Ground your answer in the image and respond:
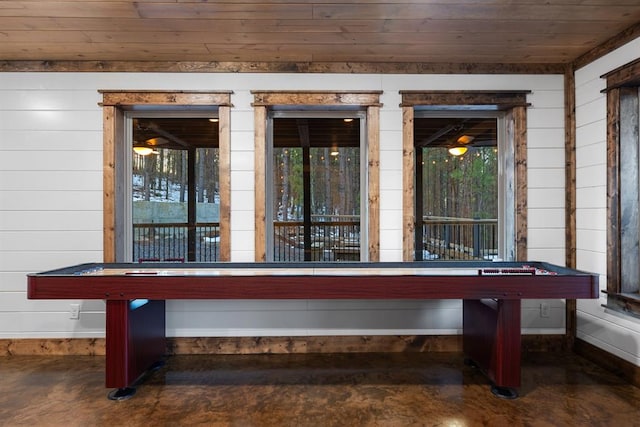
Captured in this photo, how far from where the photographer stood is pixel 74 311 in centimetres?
342

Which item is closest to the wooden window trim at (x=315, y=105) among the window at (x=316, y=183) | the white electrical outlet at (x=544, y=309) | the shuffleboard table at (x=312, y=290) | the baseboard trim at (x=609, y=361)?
the window at (x=316, y=183)

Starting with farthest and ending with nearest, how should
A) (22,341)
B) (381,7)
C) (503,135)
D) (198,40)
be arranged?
(503,135)
(22,341)
(198,40)
(381,7)

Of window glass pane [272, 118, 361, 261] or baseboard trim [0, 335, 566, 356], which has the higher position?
window glass pane [272, 118, 361, 261]

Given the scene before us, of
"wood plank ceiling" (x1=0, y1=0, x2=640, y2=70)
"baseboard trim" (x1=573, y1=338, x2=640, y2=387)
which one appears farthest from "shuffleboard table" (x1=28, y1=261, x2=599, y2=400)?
"wood plank ceiling" (x1=0, y1=0, x2=640, y2=70)

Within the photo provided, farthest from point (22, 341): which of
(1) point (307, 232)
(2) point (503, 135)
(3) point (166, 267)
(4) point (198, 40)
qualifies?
(2) point (503, 135)

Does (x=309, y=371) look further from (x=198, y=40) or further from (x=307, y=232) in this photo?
(x=198, y=40)

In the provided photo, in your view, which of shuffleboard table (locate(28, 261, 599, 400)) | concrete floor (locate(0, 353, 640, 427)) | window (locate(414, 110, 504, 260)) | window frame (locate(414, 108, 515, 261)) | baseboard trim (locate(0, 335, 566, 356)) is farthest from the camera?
window (locate(414, 110, 504, 260))

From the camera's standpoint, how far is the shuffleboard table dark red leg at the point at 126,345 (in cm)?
259

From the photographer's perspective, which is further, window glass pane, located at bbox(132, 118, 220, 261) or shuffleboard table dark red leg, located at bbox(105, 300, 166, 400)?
window glass pane, located at bbox(132, 118, 220, 261)

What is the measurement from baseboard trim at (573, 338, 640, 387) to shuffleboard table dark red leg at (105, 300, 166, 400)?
150 inches

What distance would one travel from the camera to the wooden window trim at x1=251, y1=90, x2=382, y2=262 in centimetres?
348

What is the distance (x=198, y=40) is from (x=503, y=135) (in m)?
3.03

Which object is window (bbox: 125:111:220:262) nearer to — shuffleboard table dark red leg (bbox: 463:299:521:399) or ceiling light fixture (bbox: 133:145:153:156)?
ceiling light fixture (bbox: 133:145:153:156)

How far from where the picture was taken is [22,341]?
341 centimetres
